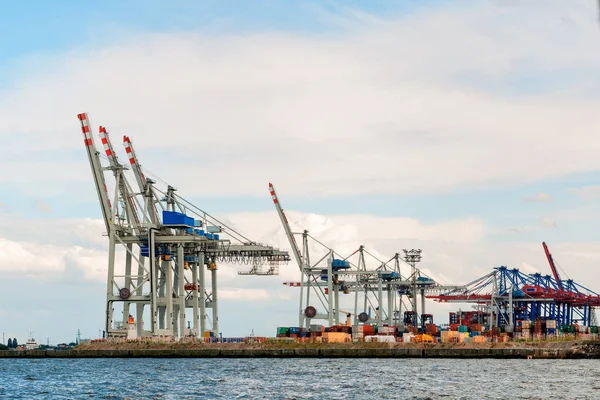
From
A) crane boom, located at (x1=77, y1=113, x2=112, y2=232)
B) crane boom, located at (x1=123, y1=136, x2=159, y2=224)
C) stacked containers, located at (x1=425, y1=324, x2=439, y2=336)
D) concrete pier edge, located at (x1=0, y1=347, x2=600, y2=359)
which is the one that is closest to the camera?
concrete pier edge, located at (x1=0, y1=347, x2=600, y2=359)

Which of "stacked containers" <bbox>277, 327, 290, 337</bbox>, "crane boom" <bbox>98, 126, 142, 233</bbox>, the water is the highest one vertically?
"crane boom" <bbox>98, 126, 142, 233</bbox>

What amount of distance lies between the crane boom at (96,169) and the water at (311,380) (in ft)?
85.3

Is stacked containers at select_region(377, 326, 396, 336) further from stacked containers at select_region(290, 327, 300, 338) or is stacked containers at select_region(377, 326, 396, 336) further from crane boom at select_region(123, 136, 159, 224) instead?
crane boom at select_region(123, 136, 159, 224)

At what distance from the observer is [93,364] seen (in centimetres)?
12475

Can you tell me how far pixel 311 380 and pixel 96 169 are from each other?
62223mm

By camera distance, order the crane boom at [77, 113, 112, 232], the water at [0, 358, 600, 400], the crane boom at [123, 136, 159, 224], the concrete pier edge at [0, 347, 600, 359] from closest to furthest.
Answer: the water at [0, 358, 600, 400] → the concrete pier edge at [0, 347, 600, 359] → the crane boom at [77, 113, 112, 232] → the crane boom at [123, 136, 159, 224]

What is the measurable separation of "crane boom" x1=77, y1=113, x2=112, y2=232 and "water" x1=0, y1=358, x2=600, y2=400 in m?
26.0

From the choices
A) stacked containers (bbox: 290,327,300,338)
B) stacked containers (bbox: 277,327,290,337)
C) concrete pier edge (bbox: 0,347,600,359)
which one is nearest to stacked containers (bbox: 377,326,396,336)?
stacked containers (bbox: 290,327,300,338)

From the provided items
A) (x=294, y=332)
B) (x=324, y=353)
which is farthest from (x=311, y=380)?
(x=294, y=332)

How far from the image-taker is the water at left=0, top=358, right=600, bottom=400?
77375mm

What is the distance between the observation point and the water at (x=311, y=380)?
77.4 metres

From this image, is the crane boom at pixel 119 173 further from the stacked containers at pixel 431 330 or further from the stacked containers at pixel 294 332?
the stacked containers at pixel 431 330

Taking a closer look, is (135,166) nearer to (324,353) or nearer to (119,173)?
(119,173)

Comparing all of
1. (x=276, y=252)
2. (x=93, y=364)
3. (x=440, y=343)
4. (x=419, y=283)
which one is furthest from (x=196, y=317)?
(x=419, y=283)
